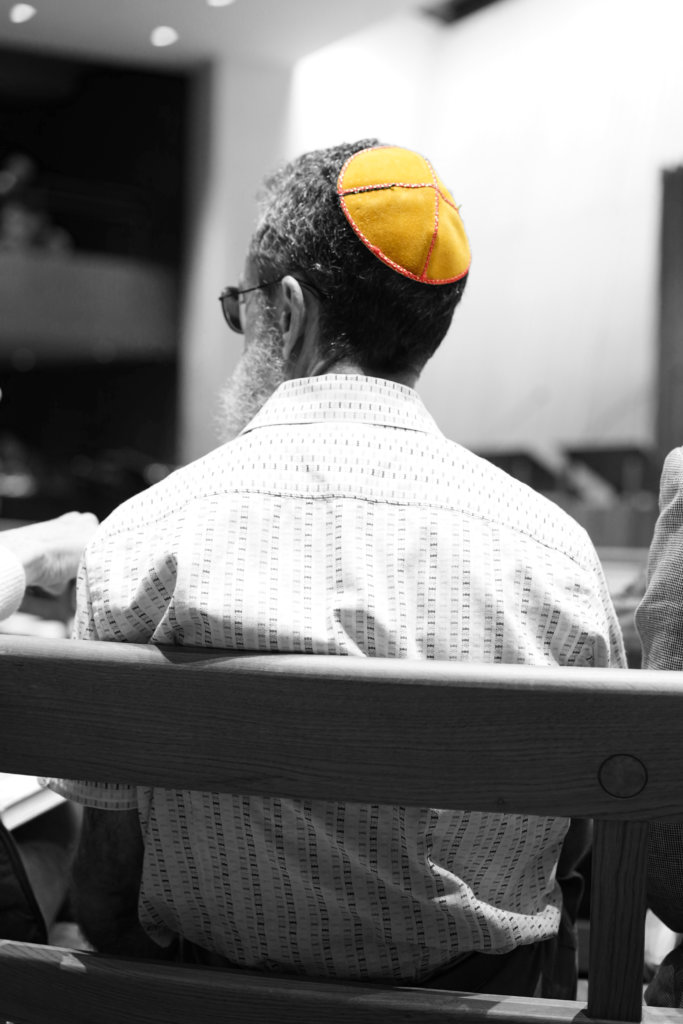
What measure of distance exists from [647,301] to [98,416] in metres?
6.75

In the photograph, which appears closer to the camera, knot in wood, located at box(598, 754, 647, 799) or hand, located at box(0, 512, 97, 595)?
knot in wood, located at box(598, 754, 647, 799)

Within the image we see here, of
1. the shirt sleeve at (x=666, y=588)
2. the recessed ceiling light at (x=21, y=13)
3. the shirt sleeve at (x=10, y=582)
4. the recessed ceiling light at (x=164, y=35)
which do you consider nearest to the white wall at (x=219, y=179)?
the recessed ceiling light at (x=164, y=35)

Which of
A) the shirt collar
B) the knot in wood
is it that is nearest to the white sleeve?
the shirt collar

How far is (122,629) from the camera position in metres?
0.77

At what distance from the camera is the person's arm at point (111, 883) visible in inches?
33.6

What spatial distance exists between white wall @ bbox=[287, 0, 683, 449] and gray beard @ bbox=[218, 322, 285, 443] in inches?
20.3

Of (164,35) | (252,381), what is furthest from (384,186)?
(164,35)

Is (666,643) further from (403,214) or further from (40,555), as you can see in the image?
(40,555)

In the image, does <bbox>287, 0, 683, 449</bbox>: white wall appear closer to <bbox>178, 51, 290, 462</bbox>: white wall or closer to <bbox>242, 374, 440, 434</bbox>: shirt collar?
<bbox>178, 51, 290, 462</bbox>: white wall

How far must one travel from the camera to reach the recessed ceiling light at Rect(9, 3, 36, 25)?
2475 millimetres

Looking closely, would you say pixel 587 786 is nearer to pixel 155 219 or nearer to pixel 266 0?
pixel 266 0

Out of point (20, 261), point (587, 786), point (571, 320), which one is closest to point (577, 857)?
point (587, 786)

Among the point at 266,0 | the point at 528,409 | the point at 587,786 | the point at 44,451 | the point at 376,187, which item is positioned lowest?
the point at 44,451

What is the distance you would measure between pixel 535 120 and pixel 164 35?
1265 millimetres
